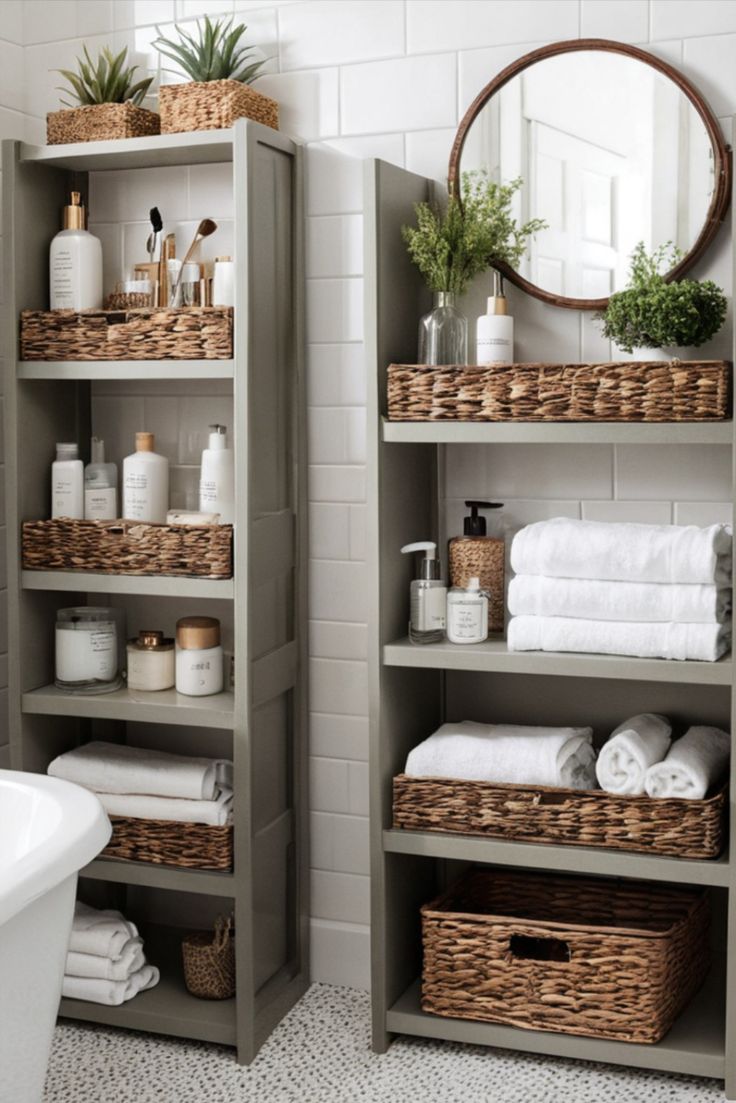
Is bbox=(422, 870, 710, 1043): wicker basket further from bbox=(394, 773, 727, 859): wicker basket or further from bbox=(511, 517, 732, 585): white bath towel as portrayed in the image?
bbox=(511, 517, 732, 585): white bath towel

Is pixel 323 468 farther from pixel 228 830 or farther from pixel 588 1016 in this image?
pixel 588 1016

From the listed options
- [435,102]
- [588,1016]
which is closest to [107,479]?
[435,102]

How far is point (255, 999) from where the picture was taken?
2.48 m

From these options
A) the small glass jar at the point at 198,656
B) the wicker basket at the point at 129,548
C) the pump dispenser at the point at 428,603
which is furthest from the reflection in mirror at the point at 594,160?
the small glass jar at the point at 198,656

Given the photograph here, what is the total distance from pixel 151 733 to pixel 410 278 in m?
1.14

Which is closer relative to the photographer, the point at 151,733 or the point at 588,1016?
the point at 588,1016

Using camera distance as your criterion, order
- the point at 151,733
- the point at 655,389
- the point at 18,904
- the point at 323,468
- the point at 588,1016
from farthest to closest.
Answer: the point at 151,733 → the point at 323,468 → the point at 588,1016 → the point at 655,389 → the point at 18,904

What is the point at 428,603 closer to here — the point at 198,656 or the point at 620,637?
the point at 620,637

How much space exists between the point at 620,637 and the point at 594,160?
87 centimetres

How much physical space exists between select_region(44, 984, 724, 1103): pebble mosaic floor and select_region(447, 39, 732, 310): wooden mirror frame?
140 cm

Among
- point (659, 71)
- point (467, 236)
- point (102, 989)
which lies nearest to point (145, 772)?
point (102, 989)

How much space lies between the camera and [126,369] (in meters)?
2.44

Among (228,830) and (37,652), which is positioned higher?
(37,652)

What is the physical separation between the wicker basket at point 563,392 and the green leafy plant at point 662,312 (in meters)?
0.10
